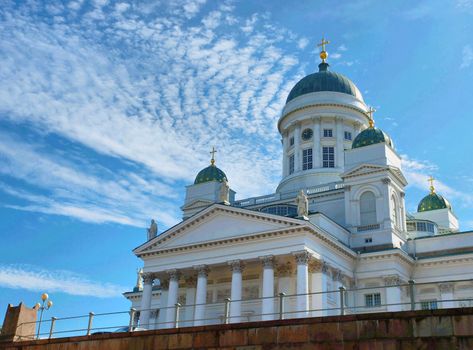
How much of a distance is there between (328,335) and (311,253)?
754 inches

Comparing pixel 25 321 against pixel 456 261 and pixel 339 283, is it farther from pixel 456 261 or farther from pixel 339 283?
pixel 456 261

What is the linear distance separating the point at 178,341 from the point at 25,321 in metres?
7.60

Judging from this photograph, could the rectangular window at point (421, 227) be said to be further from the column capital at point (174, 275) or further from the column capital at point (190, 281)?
the column capital at point (174, 275)

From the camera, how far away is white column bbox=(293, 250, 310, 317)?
33875 mm

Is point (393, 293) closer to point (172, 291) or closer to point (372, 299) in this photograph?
point (372, 299)

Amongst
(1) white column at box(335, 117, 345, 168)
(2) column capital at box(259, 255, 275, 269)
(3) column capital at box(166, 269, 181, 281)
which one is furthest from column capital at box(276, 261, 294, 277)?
(1) white column at box(335, 117, 345, 168)

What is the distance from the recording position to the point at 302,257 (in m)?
35.0

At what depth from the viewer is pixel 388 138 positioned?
46.0 metres

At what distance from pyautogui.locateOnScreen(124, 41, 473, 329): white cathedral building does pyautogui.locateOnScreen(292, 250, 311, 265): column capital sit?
6cm

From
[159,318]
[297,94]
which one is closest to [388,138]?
[297,94]

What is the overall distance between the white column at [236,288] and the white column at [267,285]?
1546 millimetres

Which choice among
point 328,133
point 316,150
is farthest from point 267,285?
point 328,133

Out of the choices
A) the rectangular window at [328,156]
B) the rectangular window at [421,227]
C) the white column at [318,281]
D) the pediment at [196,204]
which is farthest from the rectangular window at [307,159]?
the white column at [318,281]

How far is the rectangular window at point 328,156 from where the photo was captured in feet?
171
